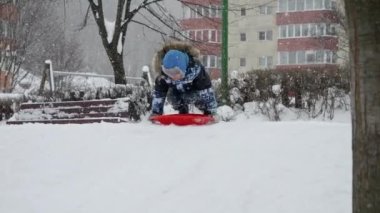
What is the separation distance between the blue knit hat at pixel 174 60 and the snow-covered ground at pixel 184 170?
0.93 metres

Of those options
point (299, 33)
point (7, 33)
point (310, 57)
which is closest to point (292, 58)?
point (310, 57)

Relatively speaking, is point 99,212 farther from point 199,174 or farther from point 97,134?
point 97,134

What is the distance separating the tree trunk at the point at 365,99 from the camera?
274 cm

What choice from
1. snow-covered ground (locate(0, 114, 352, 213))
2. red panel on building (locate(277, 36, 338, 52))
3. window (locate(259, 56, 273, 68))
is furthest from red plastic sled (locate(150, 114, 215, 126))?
window (locate(259, 56, 273, 68))

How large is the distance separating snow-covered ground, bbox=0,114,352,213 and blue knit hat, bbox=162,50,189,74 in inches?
36.8

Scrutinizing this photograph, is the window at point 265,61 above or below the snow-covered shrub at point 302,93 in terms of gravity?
above

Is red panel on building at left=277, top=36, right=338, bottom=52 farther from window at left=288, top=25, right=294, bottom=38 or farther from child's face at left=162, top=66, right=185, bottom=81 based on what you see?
child's face at left=162, top=66, right=185, bottom=81

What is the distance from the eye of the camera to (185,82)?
6.58m

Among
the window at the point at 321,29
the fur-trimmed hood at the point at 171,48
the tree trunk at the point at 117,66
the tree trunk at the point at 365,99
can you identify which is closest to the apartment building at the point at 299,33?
the window at the point at 321,29

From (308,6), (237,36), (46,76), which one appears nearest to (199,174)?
(46,76)

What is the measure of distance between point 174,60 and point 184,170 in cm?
224

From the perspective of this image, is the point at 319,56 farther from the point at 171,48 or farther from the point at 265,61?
the point at 171,48

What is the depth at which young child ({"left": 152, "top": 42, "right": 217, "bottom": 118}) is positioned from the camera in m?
6.52

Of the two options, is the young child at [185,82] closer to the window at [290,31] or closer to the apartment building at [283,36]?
the apartment building at [283,36]
